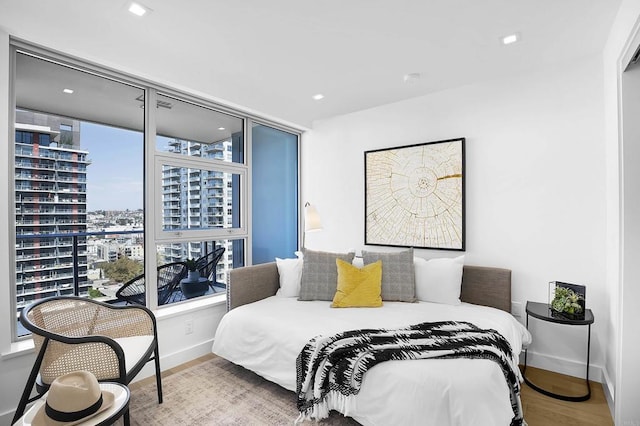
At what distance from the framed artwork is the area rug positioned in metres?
1.85

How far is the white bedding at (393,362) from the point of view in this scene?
5.26 feet

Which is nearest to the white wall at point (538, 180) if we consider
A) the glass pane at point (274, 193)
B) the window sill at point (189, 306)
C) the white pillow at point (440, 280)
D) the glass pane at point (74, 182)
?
the white pillow at point (440, 280)

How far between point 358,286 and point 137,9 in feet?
8.20

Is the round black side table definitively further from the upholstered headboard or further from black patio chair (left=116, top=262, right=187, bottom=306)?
black patio chair (left=116, top=262, right=187, bottom=306)

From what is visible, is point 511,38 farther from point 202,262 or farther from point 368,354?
point 202,262

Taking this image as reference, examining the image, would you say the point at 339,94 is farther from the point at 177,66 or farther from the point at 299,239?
the point at 299,239

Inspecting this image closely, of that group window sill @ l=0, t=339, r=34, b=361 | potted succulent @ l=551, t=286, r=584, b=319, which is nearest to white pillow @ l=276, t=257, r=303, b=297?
window sill @ l=0, t=339, r=34, b=361

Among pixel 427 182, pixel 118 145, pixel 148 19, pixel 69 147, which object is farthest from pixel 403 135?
pixel 69 147

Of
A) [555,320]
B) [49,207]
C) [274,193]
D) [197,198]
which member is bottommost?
[555,320]

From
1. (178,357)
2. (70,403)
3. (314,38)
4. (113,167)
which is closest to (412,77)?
(314,38)

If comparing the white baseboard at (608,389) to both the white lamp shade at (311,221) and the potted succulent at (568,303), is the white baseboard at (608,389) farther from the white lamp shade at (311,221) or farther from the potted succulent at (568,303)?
the white lamp shade at (311,221)

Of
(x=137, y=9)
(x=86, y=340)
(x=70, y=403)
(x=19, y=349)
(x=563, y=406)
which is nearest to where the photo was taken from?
(x=70, y=403)

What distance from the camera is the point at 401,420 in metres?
1.69

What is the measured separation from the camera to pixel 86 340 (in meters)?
1.78
